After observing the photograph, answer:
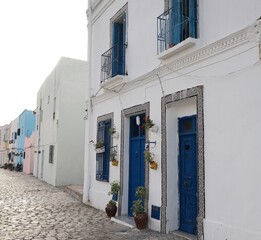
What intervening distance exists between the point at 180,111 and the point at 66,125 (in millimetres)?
12485

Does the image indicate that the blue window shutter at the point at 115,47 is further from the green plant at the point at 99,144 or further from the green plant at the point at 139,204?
the green plant at the point at 139,204

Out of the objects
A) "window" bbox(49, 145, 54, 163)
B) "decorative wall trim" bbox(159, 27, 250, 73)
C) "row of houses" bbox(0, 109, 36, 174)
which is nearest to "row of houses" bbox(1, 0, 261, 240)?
"decorative wall trim" bbox(159, 27, 250, 73)

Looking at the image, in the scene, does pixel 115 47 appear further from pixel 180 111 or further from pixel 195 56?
pixel 195 56

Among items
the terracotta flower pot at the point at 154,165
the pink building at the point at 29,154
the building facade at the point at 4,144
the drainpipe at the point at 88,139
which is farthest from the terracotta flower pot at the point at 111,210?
the building facade at the point at 4,144

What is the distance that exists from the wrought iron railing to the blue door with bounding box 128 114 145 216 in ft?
5.01

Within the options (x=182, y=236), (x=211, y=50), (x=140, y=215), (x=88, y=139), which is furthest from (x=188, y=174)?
(x=88, y=139)

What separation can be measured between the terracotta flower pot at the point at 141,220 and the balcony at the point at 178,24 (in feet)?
12.9

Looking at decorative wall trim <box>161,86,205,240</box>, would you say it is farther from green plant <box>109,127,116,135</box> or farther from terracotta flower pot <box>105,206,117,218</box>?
green plant <box>109,127,116,135</box>

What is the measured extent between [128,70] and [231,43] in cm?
388

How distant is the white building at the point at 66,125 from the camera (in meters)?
18.2

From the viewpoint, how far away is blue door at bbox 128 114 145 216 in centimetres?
839

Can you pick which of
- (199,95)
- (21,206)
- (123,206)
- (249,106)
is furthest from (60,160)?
(249,106)

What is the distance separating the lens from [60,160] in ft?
59.2

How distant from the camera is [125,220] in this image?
8.13 m
